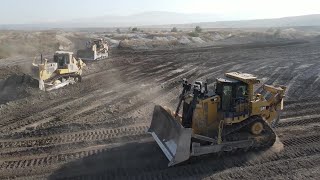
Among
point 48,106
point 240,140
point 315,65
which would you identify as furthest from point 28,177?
point 315,65

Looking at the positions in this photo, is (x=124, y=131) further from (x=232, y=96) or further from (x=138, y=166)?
(x=232, y=96)

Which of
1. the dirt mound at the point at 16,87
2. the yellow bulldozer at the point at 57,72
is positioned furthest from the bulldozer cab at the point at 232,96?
the yellow bulldozer at the point at 57,72

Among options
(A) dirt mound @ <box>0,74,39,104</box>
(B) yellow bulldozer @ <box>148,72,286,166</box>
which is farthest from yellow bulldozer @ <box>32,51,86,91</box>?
(B) yellow bulldozer @ <box>148,72,286,166</box>

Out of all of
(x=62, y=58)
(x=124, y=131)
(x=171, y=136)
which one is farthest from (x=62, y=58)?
(x=171, y=136)

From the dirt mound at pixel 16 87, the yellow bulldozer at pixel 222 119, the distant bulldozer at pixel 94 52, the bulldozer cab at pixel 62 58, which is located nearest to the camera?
the yellow bulldozer at pixel 222 119

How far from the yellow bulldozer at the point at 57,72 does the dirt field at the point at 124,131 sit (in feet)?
1.95

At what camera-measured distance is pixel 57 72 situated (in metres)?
20.8

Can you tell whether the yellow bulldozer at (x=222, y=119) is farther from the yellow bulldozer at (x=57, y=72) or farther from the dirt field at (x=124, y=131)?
the yellow bulldozer at (x=57, y=72)

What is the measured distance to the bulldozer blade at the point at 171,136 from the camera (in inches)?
379

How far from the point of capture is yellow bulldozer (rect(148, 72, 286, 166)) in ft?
33.4

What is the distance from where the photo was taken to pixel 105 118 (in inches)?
590

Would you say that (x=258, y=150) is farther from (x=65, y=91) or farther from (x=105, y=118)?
(x=65, y=91)

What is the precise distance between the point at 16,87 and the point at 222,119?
12611mm

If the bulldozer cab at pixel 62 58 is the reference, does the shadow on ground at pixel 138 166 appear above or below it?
below
